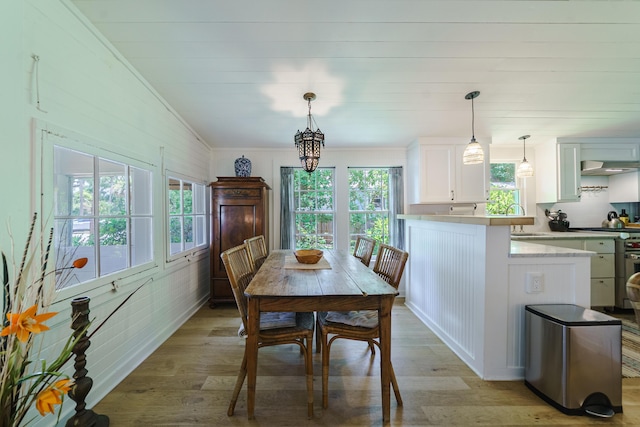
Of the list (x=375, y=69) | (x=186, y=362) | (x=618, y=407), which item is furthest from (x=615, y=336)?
(x=186, y=362)

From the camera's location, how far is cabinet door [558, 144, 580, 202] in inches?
138

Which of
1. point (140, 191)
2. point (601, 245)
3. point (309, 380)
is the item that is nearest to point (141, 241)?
point (140, 191)

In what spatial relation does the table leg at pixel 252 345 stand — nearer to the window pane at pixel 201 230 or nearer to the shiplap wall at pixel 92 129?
the shiplap wall at pixel 92 129

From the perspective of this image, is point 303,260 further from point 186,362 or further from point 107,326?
point 107,326

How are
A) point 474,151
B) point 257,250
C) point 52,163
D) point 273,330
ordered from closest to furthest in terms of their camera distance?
point 52,163, point 273,330, point 474,151, point 257,250

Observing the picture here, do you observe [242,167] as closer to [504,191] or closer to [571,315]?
[571,315]

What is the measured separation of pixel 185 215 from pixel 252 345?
2166mm

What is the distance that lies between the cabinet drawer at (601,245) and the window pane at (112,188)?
5.09 metres

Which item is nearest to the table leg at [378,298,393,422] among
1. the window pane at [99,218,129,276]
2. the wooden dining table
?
the wooden dining table

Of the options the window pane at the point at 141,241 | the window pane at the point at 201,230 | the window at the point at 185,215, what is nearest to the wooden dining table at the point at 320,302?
the window pane at the point at 141,241

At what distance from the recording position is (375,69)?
211 centimetres

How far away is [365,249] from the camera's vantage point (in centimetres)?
269

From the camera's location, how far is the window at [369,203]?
4031 mm

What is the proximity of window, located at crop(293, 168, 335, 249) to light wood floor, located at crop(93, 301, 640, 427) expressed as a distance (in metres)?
1.85
